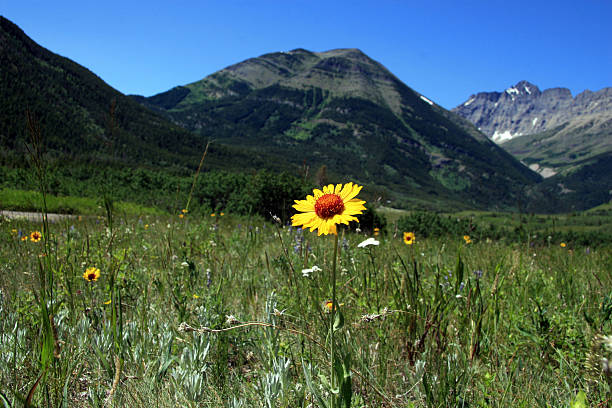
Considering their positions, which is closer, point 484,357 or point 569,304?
point 484,357

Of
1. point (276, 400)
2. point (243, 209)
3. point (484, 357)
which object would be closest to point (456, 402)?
point (484, 357)

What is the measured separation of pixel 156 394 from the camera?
173 cm

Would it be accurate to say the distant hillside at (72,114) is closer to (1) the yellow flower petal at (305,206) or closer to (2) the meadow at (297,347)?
(2) the meadow at (297,347)

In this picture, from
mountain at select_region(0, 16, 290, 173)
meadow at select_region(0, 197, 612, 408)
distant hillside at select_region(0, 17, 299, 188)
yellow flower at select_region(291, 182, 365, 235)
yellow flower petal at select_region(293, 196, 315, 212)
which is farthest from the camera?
mountain at select_region(0, 16, 290, 173)

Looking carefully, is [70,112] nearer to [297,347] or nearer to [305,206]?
[297,347]

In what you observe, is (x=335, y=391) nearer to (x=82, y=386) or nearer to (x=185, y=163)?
(x=82, y=386)

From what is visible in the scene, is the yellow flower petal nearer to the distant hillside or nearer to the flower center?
the flower center

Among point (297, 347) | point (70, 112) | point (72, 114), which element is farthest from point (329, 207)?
point (70, 112)

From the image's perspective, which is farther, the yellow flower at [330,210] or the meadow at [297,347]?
the meadow at [297,347]

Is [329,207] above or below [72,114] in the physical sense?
below

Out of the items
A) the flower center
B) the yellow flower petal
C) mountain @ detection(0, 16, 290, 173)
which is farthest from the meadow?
mountain @ detection(0, 16, 290, 173)

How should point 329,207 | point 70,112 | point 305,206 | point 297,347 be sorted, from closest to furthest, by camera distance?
point 329,207, point 305,206, point 297,347, point 70,112

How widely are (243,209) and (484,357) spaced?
17390mm

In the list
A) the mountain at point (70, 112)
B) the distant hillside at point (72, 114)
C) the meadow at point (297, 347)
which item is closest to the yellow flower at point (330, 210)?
the meadow at point (297, 347)
